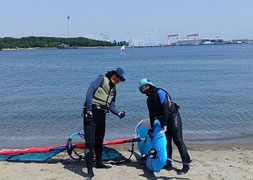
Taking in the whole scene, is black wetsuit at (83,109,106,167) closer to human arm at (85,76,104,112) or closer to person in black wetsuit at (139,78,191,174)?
human arm at (85,76,104,112)

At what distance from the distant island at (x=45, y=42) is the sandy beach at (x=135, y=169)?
167 meters

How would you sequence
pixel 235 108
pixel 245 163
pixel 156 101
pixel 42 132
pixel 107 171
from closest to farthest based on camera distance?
pixel 156 101 < pixel 107 171 < pixel 245 163 < pixel 42 132 < pixel 235 108

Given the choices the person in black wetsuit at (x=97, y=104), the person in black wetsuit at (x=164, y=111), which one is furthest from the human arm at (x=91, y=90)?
the person in black wetsuit at (x=164, y=111)

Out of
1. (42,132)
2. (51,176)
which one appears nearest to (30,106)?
(42,132)

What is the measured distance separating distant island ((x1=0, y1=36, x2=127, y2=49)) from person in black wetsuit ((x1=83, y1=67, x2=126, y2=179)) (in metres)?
168

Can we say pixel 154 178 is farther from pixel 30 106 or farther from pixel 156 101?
pixel 30 106

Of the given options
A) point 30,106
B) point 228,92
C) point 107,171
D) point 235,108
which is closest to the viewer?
point 107,171

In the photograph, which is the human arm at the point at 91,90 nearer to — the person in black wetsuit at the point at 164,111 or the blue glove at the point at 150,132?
the person in black wetsuit at the point at 164,111

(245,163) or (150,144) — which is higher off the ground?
(150,144)

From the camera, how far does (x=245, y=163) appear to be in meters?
7.05

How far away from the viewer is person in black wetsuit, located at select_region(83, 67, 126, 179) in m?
6.07

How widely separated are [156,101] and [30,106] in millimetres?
10604

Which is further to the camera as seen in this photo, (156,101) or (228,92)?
(228,92)

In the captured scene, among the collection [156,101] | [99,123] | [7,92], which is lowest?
[7,92]
